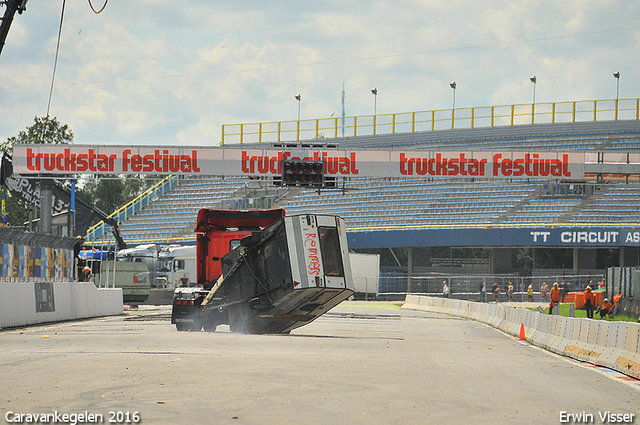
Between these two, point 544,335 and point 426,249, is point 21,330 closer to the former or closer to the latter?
point 544,335

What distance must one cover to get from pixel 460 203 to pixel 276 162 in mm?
23146

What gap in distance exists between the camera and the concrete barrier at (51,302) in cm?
2106

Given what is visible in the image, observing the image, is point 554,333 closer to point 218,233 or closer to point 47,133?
point 218,233

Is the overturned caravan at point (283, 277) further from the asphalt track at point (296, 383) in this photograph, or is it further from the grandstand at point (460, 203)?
the grandstand at point (460, 203)

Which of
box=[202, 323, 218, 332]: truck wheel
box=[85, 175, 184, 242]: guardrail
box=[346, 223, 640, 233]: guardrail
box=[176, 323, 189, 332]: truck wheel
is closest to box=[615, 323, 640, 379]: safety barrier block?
box=[202, 323, 218, 332]: truck wheel

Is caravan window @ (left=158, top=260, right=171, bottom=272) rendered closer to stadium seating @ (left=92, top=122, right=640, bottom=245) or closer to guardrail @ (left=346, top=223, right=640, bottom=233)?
stadium seating @ (left=92, top=122, right=640, bottom=245)

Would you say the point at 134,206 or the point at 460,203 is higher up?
the point at 460,203

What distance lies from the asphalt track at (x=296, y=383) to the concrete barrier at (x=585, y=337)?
0.44 meters

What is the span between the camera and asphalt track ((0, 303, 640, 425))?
7.49 m

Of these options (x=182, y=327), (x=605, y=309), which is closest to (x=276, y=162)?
(x=605, y=309)

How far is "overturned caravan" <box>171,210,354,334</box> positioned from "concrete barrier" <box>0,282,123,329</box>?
5.60 meters

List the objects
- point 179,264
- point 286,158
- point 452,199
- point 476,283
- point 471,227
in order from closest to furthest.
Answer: point 286,158 < point 179,264 < point 476,283 < point 471,227 < point 452,199

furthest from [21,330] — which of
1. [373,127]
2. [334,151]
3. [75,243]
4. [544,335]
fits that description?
[373,127]

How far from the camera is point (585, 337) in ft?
50.9
